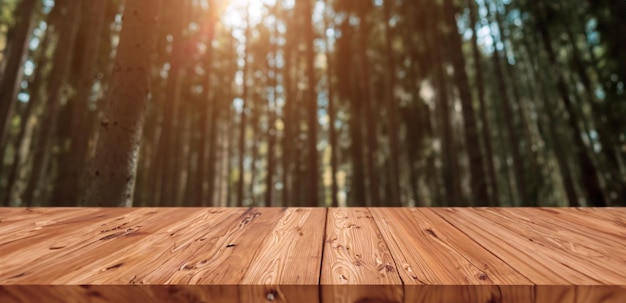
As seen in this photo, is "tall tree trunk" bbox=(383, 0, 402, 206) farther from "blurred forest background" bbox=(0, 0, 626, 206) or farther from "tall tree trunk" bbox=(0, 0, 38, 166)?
"tall tree trunk" bbox=(0, 0, 38, 166)

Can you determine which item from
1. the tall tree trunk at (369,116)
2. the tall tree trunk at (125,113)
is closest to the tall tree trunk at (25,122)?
the tall tree trunk at (125,113)

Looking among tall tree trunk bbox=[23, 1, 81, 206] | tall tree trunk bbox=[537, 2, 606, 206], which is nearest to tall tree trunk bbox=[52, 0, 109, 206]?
tall tree trunk bbox=[23, 1, 81, 206]

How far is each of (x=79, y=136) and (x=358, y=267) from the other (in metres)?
6.60

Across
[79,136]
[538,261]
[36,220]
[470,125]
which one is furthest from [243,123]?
[538,261]

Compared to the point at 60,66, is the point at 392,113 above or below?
below

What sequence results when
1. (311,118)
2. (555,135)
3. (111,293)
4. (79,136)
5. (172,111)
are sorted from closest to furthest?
(111,293) < (79,136) < (311,118) < (172,111) < (555,135)

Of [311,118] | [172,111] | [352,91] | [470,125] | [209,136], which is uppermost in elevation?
[352,91]

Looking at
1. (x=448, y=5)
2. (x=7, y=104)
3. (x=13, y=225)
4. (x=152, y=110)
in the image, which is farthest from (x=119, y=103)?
(x=152, y=110)

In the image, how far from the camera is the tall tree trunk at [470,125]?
8000 millimetres

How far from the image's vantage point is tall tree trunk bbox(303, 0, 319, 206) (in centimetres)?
1066

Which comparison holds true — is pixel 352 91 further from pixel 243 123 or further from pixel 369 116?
pixel 243 123

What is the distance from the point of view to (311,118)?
1095 cm

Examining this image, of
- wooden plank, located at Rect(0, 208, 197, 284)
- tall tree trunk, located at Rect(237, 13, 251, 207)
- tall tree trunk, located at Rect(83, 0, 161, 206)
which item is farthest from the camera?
tall tree trunk, located at Rect(237, 13, 251, 207)

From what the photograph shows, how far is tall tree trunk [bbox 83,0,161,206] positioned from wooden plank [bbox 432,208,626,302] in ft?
8.87
